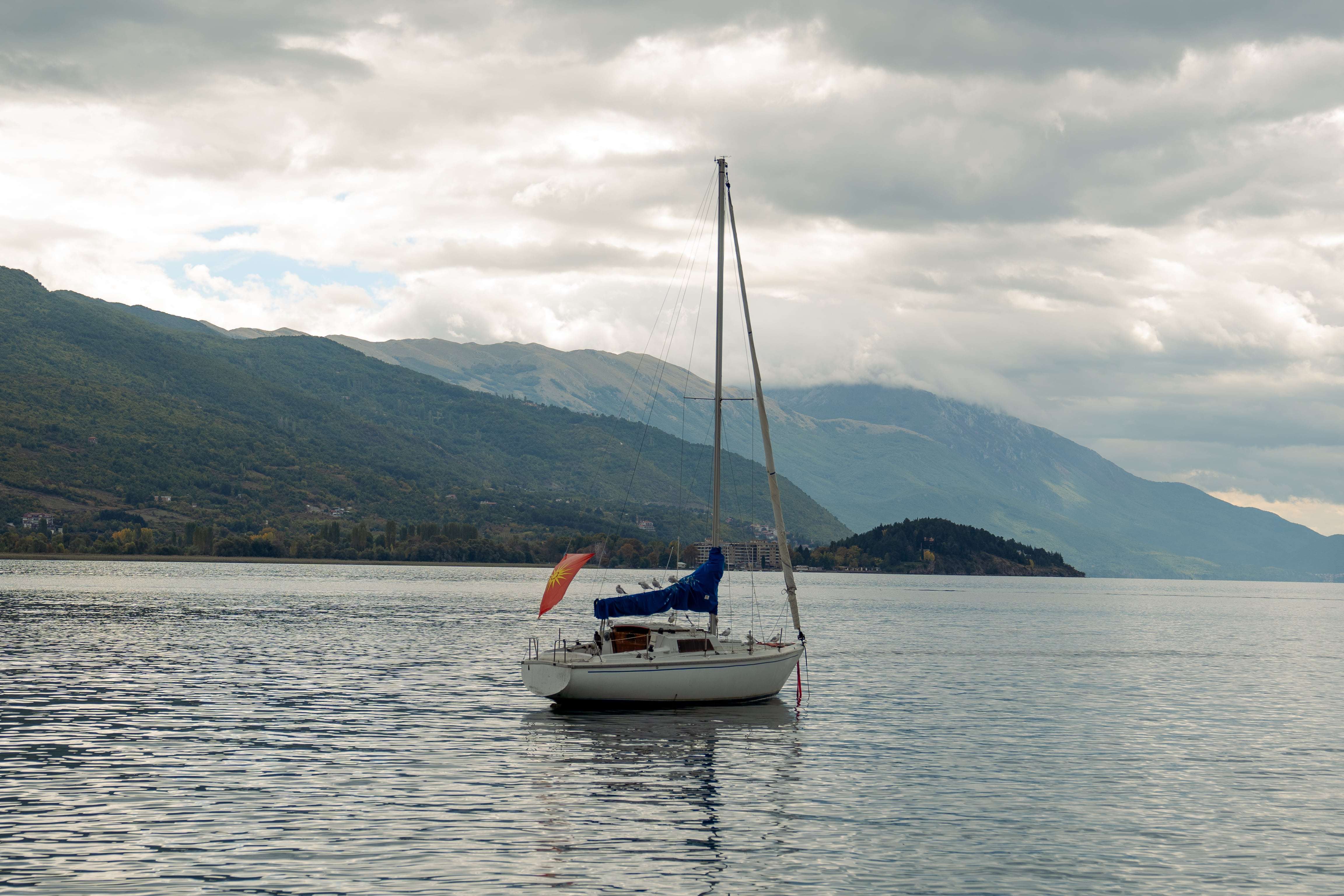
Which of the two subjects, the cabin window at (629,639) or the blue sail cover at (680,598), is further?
the blue sail cover at (680,598)

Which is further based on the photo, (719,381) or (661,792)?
(719,381)

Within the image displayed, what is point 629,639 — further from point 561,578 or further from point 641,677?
point 561,578

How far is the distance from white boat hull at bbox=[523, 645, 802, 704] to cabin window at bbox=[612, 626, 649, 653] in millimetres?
1149

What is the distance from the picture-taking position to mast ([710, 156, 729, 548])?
5569 centimetres

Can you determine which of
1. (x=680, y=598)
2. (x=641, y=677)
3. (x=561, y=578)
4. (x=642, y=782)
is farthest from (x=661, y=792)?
(x=680, y=598)

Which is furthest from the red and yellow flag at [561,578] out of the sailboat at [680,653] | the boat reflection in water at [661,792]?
the boat reflection in water at [661,792]

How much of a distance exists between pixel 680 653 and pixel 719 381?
42.3 ft

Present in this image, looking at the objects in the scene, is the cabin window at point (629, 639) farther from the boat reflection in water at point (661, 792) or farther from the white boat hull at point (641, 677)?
the boat reflection in water at point (661, 792)

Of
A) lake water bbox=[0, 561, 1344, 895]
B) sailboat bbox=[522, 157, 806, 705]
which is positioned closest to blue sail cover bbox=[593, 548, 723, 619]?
sailboat bbox=[522, 157, 806, 705]

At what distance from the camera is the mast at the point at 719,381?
55.7m

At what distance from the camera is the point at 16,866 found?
85.2ft

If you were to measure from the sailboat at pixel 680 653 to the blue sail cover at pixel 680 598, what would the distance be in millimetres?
43

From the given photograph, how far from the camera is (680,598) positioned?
56.5 metres

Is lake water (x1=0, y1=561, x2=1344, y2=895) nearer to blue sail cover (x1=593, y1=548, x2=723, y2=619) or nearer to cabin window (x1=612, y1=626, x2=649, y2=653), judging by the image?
cabin window (x1=612, y1=626, x2=649, y2=653)
